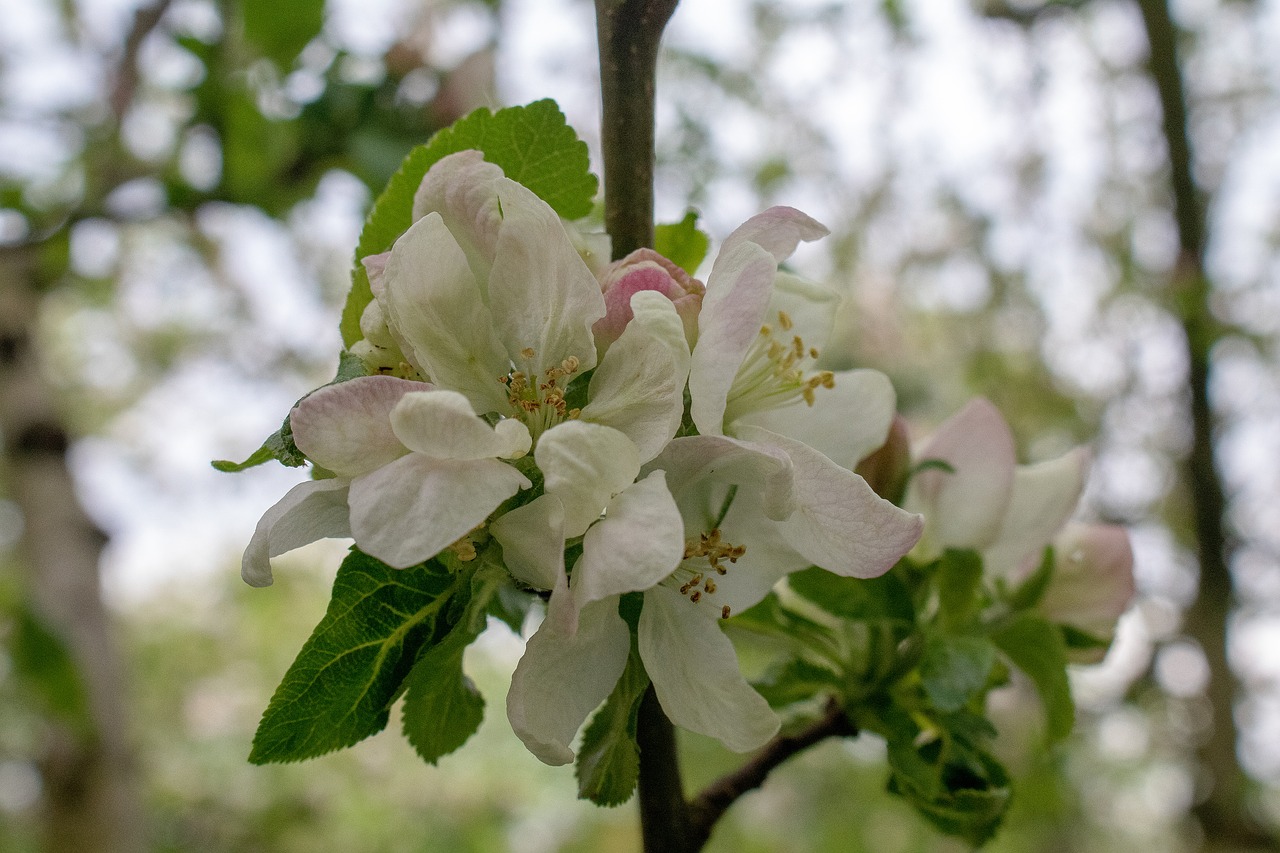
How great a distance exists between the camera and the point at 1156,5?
82.5 inches

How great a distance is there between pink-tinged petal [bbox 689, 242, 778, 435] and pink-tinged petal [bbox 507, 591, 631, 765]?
0.10 metres

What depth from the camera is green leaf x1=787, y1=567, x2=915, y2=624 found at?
2.02ft

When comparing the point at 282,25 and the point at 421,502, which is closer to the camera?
the point at 421,502

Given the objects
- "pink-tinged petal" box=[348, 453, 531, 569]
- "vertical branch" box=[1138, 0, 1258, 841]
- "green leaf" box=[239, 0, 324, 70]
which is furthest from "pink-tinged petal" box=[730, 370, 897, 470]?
"vertical branch" box=[1138, 0, 1258, 841]

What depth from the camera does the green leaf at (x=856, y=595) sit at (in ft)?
2.02

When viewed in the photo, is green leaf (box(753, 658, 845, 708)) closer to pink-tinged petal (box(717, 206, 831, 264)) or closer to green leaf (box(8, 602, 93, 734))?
pink-tinged petal (box(717, 206, 831, 264))

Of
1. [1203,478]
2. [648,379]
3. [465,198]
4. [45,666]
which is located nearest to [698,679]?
[648,379]

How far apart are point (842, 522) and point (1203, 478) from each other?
2.04 metres

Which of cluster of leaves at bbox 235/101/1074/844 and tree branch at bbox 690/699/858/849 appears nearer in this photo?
cluster of leaves at bbox 235/101/1074/844

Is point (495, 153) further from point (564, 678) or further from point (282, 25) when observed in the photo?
point (282, 25)

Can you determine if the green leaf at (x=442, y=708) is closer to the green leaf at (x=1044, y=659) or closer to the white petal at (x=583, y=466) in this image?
the white petal at (x=583, y=466)

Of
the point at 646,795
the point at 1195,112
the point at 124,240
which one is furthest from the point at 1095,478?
the point at 124,240

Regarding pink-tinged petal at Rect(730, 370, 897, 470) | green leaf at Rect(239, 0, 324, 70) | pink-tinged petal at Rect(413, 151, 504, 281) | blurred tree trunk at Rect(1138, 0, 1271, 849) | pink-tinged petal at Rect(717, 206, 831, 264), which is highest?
green leaf at Rect(239, 0, 324, 70)

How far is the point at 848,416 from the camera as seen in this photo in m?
0.60
